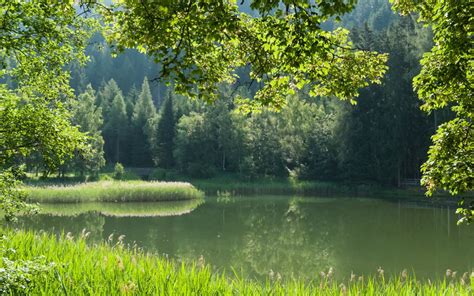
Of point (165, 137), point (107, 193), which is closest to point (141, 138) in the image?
point (165, 137)

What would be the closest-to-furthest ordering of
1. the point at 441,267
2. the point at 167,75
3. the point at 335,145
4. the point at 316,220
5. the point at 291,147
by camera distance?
the point at 167,75 → the point at 441,267 → the point at 316,220 → the point at 335,145 → the point at 291,147

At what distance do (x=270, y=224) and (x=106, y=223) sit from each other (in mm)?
7978

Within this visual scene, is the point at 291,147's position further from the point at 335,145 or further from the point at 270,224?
the point at 270,224

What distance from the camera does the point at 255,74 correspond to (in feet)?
16.4

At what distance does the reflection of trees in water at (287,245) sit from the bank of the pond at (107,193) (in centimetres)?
865

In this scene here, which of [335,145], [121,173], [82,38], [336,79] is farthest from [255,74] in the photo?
[121,173]

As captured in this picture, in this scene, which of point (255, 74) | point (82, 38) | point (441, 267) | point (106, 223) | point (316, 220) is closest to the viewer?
point (255, 74)

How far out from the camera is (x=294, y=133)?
5306 cm

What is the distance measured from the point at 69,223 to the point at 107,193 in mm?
9075

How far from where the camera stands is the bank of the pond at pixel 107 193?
30.1m

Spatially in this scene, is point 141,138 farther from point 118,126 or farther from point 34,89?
point 34,89

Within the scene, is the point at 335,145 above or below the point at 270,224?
above

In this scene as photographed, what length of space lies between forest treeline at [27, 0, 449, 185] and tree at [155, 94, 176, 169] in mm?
130

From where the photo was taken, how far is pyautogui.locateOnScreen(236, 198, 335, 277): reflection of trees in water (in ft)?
44.8
